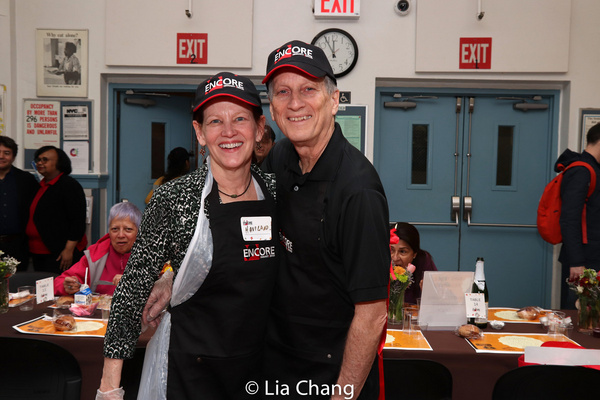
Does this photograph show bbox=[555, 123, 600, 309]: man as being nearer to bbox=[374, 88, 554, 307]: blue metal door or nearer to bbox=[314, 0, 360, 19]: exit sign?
bbox=[374, 88, 554, 307]: blue metal door

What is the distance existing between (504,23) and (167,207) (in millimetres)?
4177

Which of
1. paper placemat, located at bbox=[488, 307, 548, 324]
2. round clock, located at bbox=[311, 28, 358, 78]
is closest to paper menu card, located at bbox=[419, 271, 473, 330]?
paper placemat, located at bbox=[488, 307, 548, 324]

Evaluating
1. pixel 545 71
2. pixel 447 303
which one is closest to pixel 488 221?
pixel 545 71

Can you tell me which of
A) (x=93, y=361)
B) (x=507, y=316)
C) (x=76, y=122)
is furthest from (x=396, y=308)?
(x=76, y=122)

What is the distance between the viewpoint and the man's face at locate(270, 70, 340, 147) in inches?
59.3

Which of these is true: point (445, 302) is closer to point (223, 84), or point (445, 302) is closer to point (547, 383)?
point (547, 383)

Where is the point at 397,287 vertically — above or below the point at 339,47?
below

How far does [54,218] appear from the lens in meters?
4.30

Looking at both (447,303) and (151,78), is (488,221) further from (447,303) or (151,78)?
(151,78)

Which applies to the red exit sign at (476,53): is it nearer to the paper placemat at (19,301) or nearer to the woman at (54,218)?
the woman at (54,218)

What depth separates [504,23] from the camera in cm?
463

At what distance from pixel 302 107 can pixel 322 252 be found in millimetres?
420

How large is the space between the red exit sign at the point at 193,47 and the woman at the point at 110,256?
212 centimetres

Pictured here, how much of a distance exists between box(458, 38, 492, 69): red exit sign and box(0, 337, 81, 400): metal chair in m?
3.99
